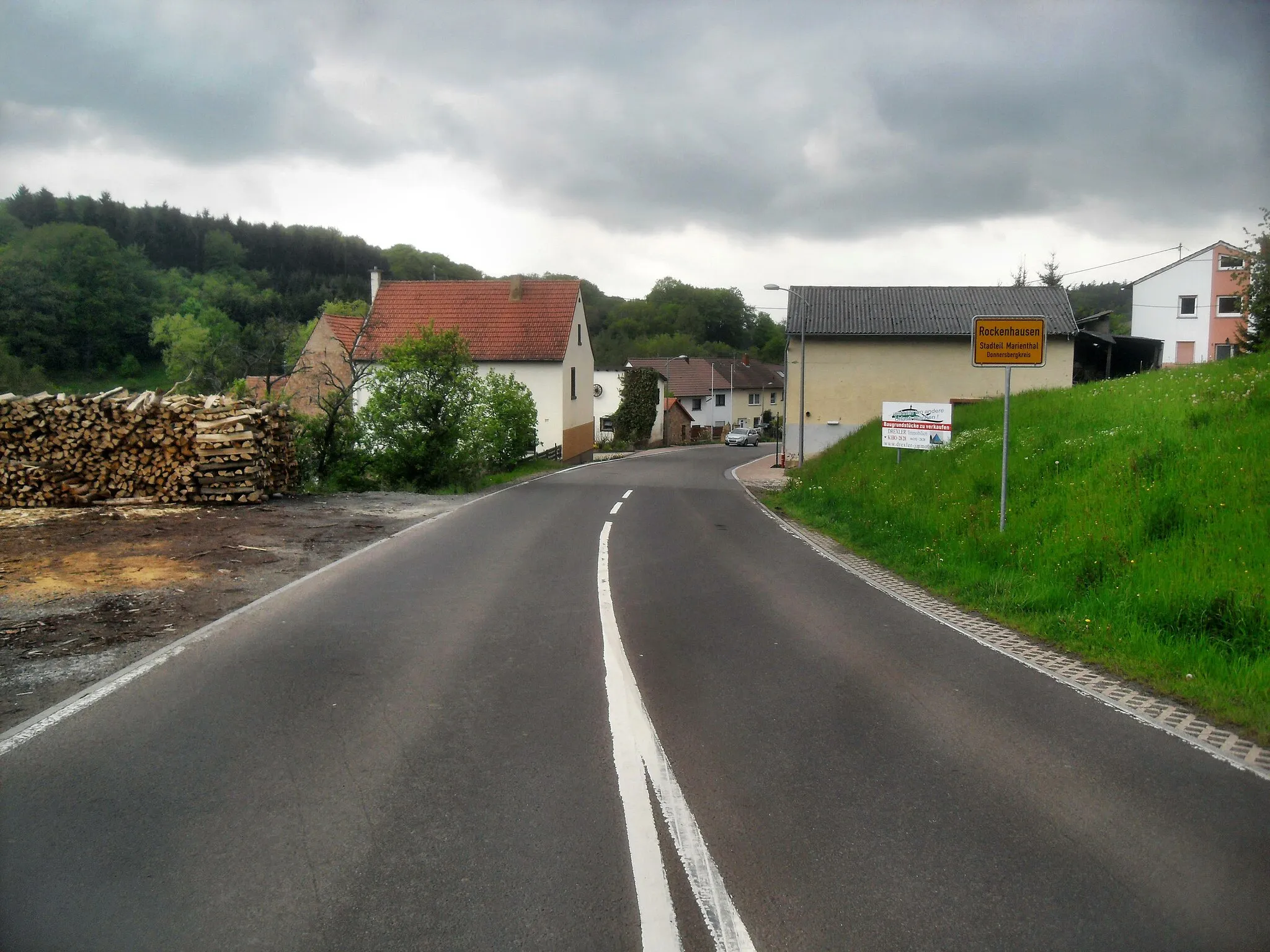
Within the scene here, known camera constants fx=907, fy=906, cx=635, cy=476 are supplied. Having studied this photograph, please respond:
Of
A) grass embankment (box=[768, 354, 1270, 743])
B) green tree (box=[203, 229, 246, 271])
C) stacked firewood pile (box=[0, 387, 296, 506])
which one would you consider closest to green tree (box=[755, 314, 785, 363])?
green tree (box=[203, 229, 246, 271])

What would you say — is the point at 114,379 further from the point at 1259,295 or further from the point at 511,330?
the point at 1259,295

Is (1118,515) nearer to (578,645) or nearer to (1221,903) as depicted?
(578,645)

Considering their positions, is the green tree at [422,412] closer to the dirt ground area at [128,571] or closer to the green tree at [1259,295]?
the dirt ground area at [128,571]

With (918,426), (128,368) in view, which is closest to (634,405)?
(128,368)

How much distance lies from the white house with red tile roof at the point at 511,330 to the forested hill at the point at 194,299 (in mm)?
5562

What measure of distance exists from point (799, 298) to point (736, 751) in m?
33.0

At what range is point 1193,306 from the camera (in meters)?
51.3

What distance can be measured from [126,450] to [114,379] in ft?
182

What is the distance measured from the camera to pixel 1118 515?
33.4 feet

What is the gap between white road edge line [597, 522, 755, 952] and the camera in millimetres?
3324

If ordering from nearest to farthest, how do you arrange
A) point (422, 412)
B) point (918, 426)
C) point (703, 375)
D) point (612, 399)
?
point (918, 426)
point (422, 412)
point (612, 399)
point (703, 375)

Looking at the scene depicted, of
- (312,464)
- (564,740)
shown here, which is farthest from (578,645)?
(312,464)

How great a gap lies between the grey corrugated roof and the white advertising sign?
1842cm

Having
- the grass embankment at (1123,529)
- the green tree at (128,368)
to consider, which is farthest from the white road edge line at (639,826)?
the green tree at (128,368)
